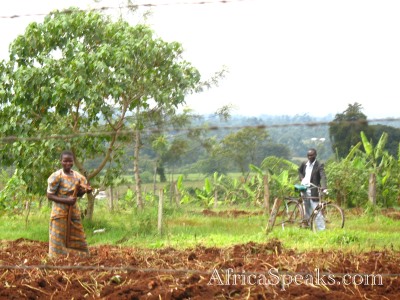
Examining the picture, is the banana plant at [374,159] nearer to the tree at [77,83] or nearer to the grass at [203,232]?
the grass at [203,232]

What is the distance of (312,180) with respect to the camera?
13.2 meters

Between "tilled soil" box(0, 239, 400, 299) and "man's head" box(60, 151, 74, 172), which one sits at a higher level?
"man's head" box(60, 151, 74, 172)

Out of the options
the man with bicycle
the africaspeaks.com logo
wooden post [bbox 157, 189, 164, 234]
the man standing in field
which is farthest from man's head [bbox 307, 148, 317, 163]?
the africaspeaks.com logo

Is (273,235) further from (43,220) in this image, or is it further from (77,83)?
(43,220)

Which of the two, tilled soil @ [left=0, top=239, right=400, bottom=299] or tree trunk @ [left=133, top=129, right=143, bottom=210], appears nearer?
tilled soil @ [left=0, top=239, right=400, bottom=299]

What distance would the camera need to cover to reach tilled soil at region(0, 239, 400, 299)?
261 inches

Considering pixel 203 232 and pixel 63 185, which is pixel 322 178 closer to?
pixel 203 232

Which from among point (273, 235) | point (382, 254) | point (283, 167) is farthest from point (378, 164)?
point (382, 254)

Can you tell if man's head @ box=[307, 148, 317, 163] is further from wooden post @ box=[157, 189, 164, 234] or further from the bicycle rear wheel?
wooden post @ box=[157, 189, 164, 234]

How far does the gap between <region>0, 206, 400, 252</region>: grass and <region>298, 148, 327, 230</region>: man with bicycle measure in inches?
26.9

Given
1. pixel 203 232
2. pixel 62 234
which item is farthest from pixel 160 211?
pixel 62 234

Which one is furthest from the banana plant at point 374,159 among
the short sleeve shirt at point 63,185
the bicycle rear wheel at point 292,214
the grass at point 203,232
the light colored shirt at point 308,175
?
the short sleeve shirt at point 63,185

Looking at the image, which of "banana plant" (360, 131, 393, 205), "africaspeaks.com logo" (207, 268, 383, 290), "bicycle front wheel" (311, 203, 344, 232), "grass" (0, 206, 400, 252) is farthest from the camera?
"banana plant" (360, 131, 393, 205)

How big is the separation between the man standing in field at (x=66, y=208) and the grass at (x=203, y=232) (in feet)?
7.06
